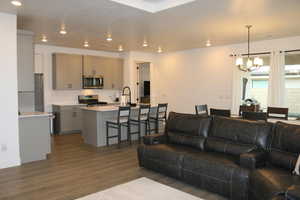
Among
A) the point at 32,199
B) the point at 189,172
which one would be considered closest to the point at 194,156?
the point at 189,172

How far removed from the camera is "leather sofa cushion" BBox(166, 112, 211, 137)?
13.4ft

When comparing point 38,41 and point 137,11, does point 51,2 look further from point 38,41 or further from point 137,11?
point 38,41

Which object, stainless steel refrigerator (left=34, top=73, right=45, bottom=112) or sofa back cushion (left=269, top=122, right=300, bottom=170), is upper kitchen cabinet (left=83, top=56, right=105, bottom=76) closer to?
stainless steel refrigerator (left=34, top=73, right=45, bottom=112)

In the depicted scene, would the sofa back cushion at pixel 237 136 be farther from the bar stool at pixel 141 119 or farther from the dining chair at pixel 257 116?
the bar stool at pixel 141 119

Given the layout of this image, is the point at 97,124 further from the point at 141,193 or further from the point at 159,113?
the point at 141,193

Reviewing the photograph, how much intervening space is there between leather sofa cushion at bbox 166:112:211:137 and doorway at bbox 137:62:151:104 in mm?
5131

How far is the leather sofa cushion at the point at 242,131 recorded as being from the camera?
3.39m

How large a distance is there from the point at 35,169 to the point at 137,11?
3.22 meters

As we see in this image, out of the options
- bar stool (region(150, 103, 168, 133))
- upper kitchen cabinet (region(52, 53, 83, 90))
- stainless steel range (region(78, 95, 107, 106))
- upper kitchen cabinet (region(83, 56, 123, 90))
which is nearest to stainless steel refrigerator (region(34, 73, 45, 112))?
upper kitchen cabinet (region(52, 53, 83, 90))

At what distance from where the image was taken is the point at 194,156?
3.50 meters

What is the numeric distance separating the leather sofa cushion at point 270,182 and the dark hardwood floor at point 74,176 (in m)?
0.59

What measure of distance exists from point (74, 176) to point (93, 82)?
4.83 m

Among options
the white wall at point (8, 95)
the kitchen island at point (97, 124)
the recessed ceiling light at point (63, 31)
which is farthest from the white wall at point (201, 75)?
the white wall at point (8, 95)

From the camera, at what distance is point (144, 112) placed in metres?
6.15
